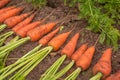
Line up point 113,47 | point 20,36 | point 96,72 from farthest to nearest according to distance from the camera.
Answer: point 20,36 < point 113,47 < point 96,72

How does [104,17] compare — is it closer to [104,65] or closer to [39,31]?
[104,65]

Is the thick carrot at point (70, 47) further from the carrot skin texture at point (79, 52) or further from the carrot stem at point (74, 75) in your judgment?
the carrot stem at point (74, 75)

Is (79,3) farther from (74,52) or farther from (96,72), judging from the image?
(96,72)

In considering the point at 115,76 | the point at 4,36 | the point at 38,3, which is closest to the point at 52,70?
the point at 115,76

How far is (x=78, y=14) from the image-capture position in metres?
2.79

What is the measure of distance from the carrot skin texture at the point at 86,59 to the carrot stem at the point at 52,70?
137 millimetres

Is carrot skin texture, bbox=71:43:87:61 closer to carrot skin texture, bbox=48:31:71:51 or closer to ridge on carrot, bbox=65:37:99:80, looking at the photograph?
ridge on carrot, bbox=65:37:99:80

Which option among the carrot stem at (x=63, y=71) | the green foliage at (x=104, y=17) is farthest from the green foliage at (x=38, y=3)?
the carrot stem at (x=63, y=71)

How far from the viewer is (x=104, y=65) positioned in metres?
2.36

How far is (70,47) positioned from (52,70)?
28 centimetres

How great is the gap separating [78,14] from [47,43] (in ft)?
1.39

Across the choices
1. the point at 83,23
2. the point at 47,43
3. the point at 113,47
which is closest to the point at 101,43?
the point at 113,47

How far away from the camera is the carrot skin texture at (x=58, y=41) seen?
2561 mm

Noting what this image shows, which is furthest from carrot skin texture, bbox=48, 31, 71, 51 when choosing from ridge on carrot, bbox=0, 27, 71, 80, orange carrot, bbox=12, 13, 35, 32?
orange carrot, bbox=12, 13, 35, 32
